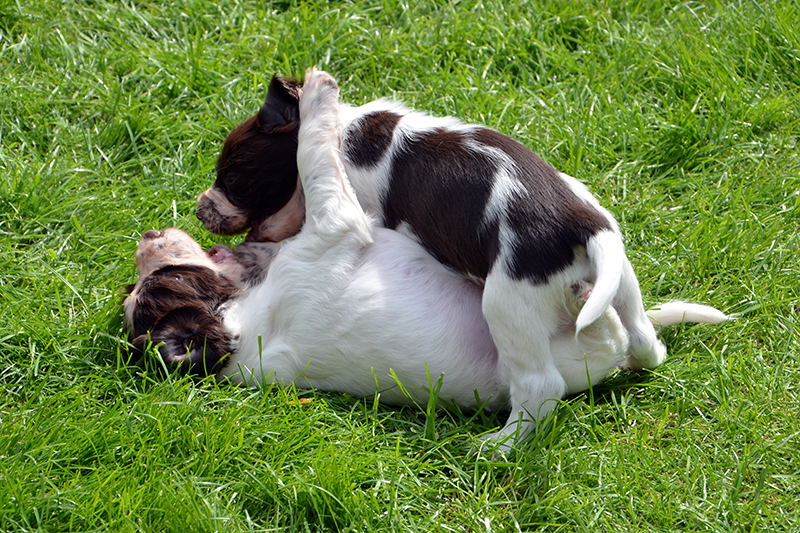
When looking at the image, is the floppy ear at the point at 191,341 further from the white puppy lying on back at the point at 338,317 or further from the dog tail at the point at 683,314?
the dog tail at the point at 683,314

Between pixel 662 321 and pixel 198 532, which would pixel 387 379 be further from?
pixel 662 321

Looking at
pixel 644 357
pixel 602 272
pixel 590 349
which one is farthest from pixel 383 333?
pixel 644 357

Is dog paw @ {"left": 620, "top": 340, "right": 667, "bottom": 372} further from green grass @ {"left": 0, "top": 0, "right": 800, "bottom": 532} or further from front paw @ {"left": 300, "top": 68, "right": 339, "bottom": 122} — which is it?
front paw @ {"left": 300, "top": 68, "right": 339, "bottom": 122}

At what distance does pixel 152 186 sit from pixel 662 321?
276cm

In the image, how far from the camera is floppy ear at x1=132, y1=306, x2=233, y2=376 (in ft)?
11.2

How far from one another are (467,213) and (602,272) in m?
0.60

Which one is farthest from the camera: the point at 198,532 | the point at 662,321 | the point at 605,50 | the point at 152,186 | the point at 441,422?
the point at 605,50

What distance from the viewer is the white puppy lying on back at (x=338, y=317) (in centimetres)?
330

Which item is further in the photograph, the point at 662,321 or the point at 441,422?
the point at 662,321

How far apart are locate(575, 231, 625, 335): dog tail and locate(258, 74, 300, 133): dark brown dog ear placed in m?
1.55

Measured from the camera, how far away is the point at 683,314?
11.9ft

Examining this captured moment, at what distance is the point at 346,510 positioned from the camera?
2844 mm

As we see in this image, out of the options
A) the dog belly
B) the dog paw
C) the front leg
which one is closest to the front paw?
the front leg

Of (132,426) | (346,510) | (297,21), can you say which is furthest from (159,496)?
(297,21)
